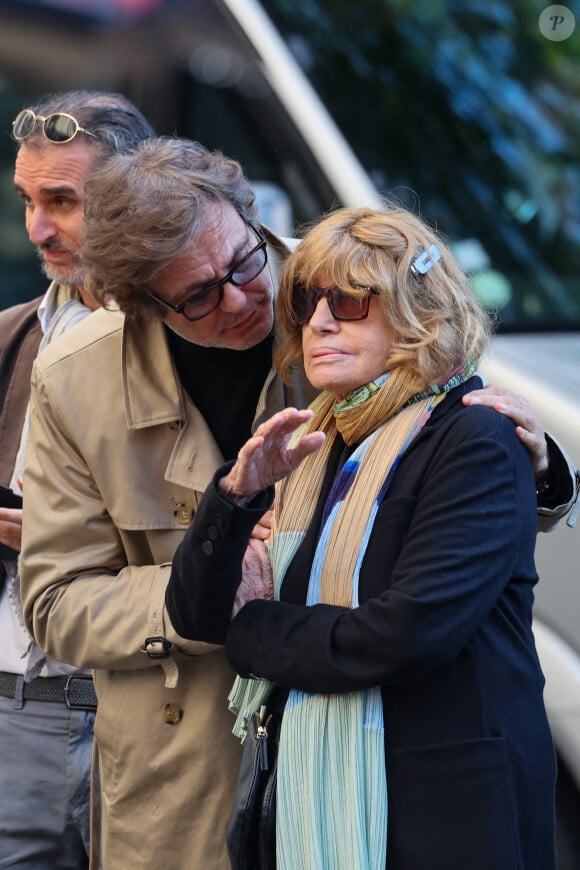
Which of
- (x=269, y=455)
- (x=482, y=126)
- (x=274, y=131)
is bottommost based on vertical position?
(x=269, y=455)

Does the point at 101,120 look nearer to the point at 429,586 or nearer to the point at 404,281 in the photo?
the point at 404,281

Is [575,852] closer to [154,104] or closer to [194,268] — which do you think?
[194,268]

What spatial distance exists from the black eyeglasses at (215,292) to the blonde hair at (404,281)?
22 cm

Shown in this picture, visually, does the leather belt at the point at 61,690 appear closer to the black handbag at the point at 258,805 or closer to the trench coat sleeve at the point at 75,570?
the trench coat sleeve at the point at 75,570

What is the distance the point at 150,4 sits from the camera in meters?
4.54

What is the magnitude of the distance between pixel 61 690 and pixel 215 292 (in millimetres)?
1054

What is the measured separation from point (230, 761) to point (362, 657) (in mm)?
573

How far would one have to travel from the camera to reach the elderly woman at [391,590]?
172cm

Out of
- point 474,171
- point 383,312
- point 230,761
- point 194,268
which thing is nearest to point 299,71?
point 474,171

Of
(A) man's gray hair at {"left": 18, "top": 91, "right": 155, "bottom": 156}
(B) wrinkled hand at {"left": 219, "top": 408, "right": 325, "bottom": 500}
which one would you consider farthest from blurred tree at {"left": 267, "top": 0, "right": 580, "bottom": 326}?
(B) wrinkled hand at {"left": 219, "top": 408, "right": 325, "bottom": 500}

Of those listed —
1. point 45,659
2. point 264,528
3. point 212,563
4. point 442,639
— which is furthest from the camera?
point 45,659

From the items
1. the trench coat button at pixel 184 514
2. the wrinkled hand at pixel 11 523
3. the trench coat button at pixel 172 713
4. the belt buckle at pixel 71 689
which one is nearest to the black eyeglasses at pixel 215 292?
the trench coat button at pixel 184 514

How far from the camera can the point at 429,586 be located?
1.70 meters

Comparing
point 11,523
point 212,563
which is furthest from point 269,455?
point 11,523
